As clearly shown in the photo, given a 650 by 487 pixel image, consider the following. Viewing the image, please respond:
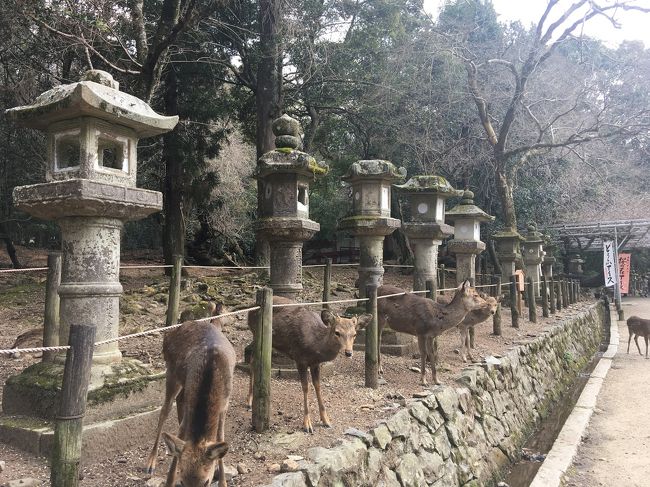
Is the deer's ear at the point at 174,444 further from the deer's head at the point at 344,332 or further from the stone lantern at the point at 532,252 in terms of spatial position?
the stone lantern at the point at 532,252

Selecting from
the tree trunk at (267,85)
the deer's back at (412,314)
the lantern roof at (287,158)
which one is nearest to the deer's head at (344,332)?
the deer's back at (412,314)

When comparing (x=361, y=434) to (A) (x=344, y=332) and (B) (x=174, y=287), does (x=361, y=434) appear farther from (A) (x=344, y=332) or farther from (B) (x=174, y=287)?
(B) (x=174, y=287)

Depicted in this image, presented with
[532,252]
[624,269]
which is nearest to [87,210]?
[532,252]

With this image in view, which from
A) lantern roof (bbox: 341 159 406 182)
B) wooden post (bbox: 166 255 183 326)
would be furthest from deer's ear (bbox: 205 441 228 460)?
lantern roof (bbox: 341 159 406 182)

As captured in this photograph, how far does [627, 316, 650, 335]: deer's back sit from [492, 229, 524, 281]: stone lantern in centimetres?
342

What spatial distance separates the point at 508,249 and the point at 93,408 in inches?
537

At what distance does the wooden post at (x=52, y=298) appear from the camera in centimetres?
550

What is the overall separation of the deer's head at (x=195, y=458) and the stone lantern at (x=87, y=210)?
5.03ft

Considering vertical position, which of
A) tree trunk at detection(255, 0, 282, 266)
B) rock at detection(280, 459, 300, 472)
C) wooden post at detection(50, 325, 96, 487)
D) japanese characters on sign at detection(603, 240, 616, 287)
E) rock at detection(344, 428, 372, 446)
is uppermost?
tree trunk at detection(255, 0, 282, 266)

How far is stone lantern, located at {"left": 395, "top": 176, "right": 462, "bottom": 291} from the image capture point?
31.4 ft

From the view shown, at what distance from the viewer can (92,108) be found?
4156 millimetres

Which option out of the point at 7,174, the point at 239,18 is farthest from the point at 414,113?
the point at 7,174

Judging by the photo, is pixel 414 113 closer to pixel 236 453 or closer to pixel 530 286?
pixel 530 286

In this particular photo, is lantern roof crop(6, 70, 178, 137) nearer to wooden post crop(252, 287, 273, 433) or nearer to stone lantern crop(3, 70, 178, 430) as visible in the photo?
stone lantern crop(3, 70, 178, 430)
